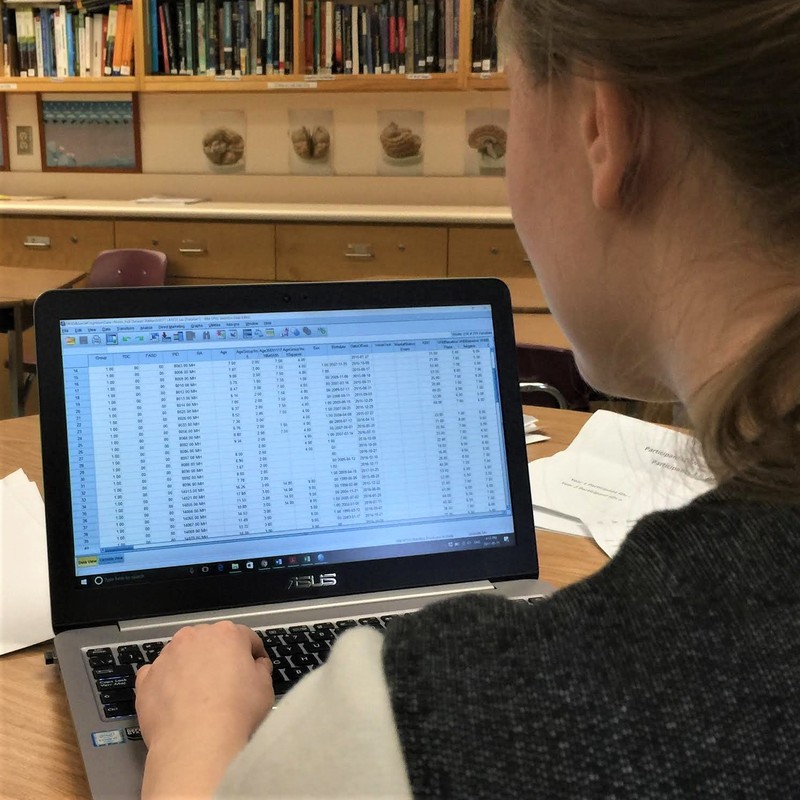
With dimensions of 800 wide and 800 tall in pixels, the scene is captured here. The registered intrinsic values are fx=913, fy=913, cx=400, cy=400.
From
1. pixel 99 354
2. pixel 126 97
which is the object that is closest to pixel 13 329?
pixel 126 97

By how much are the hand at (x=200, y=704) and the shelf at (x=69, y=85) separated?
3.42 meters

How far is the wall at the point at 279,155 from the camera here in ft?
12.2

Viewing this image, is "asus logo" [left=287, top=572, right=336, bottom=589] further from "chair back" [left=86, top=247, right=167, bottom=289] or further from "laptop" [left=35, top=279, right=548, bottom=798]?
"chair back" [left=86, top=247, right=167, bottom=289]

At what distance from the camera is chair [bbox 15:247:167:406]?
3.29 meters

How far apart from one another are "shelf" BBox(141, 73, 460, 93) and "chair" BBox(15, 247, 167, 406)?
71 cm

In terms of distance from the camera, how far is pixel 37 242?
12.1 feet

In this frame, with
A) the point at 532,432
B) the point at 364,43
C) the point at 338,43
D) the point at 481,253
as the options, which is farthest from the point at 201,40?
the point at 532,432

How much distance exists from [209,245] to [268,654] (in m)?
3.00

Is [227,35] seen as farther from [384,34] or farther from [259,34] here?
[384,34]

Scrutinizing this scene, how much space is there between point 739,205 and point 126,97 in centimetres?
394

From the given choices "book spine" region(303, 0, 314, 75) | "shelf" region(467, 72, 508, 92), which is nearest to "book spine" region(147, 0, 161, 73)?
"book spine" region(303, 0, 314, 75)

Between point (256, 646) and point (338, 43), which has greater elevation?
point (338, 43)

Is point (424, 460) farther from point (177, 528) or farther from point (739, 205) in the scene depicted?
point (739, 205)

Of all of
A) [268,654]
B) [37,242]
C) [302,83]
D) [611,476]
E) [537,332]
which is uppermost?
[302,83]
